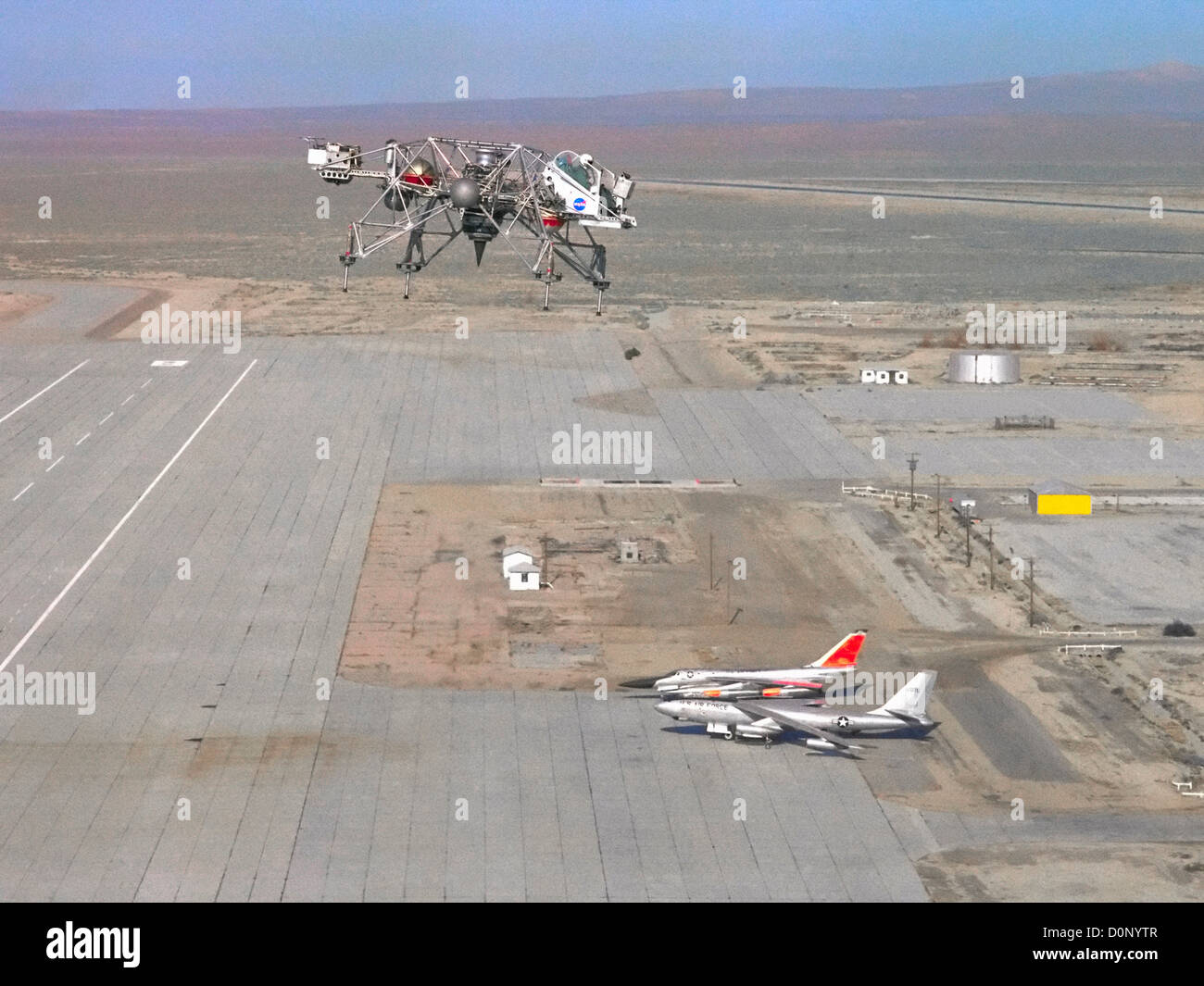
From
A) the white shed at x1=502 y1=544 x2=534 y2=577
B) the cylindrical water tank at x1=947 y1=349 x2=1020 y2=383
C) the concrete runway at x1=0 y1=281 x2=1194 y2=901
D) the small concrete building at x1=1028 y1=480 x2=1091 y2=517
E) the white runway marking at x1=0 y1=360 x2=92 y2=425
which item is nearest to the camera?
the concrete runway at x1=0 y1=281 x2=1194 y2=901

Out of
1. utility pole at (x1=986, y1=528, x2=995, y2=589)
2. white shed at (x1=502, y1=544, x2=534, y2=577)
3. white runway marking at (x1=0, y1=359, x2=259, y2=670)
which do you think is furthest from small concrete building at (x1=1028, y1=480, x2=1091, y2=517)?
white runway marking at (x1=0, y1=359, x2=259, y2=670)

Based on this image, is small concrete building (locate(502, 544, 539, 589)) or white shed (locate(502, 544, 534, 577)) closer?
small concrete building (locate(502, 544, 539, 589))

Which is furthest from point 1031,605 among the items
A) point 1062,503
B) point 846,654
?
point 1062,503

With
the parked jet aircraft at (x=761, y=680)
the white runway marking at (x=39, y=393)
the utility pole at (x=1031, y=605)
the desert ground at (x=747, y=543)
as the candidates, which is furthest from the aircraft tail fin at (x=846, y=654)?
the white runway marking at (x=39, y=393)

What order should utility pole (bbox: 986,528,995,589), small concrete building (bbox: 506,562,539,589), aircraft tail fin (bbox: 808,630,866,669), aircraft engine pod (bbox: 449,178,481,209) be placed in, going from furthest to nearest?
utility pole (bbox: 986,528,995,589), small concrete building (bbox: 506,562,539,589), aircraft tail fin (bbox: 808,630,866,669), aircraft engine pod (bbox: 449,178,481,209)

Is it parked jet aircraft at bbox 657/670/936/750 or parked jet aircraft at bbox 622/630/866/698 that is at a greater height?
parked jet aircraft at bbox 622/630/866/698

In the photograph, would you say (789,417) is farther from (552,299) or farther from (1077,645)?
(552,299)

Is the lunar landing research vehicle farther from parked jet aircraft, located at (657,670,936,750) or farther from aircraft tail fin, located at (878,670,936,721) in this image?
aircraft tail fin, located at (878,670,936,721)

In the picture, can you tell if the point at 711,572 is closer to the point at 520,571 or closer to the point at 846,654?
the point at 520,571

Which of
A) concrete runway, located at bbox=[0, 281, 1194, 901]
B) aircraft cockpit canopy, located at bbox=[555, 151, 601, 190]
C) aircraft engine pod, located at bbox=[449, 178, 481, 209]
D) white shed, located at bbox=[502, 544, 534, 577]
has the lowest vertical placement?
concrete runway, located at bbox=[0, 281, 1194, 901]

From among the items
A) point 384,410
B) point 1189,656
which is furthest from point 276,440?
point 1189,656
